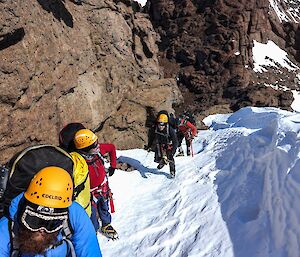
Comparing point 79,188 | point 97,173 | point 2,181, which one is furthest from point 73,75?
point 2,181

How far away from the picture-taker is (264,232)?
5914 millimetres

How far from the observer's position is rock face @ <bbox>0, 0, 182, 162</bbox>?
9.65m

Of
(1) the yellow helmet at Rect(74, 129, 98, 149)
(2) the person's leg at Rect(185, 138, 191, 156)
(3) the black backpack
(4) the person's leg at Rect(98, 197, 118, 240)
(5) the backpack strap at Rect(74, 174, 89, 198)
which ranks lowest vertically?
(2) the person's leg at Rect(185, 138, 191, 156)

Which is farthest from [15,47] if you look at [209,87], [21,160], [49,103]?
[209,87]

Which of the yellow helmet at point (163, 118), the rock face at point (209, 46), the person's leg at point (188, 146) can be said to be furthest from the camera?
the rock face at point (209, 46)

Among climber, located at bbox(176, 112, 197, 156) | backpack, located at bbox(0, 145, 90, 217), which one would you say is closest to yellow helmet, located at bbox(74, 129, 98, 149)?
backpack, located at bbox(0, 145, 90, 217)

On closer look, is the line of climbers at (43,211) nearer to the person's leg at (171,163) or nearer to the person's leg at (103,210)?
the person's leg at (103,210)

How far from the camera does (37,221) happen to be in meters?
2.77

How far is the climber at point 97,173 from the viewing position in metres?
5.40

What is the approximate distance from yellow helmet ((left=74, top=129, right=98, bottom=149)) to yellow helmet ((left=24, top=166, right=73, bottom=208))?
2533 mm

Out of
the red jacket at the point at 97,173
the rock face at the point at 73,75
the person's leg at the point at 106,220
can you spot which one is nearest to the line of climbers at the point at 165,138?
the rock face at the point at 73,75

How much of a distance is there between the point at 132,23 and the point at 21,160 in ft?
60.7

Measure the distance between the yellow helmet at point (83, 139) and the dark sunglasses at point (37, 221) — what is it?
2.58 metres

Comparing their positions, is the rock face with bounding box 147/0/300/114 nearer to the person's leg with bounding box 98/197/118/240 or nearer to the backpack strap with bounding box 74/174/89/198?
the person's leg with bounding box 98/197/118/240
